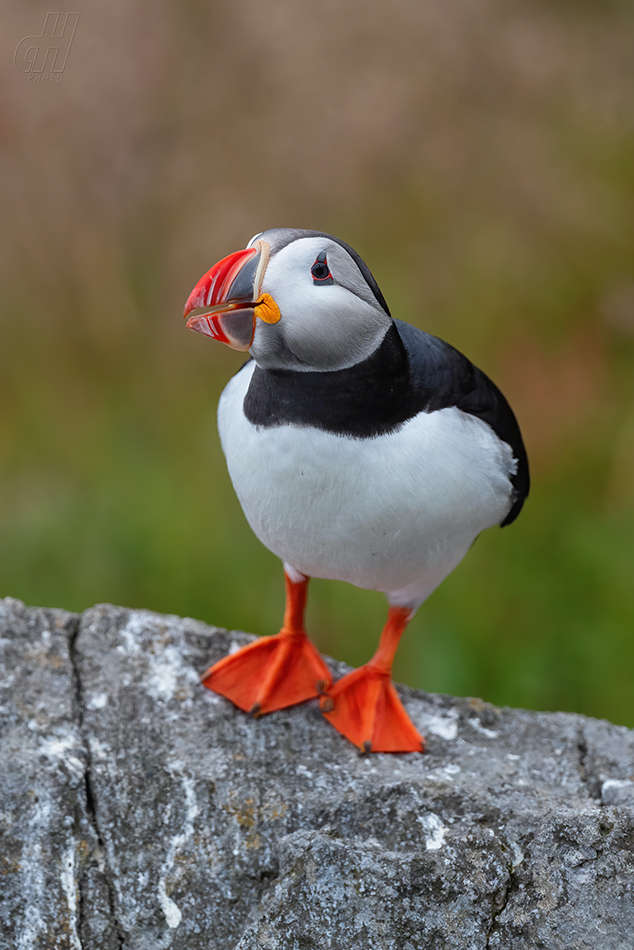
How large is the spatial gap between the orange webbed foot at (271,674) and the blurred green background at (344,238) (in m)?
1.12

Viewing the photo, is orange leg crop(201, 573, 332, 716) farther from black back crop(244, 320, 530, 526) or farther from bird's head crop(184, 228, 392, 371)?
bird's head crop(184, 228, 392, 371)

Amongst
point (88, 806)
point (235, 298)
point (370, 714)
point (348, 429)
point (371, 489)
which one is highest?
point (235, 298)

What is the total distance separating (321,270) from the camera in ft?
5.30

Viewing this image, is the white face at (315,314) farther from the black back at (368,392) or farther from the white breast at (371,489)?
the white breast at (371,489)

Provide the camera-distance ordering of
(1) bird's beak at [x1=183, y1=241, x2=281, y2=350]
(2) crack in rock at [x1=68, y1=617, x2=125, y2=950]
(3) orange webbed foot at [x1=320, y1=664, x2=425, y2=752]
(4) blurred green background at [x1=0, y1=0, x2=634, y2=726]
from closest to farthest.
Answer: (1) bird's beak at [x1=183, y1=241, x2=281, y2=350] < (2) crack in rock at [x1=68, y1=617, x2=125, y2=950] < (3) orange webbed foot at [x1=320, y1=664, x2=425, y2=752] < (4) blurred green background at [x1=0, y1=0, x2=634, y2=726]

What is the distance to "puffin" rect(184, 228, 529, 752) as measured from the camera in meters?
1.60

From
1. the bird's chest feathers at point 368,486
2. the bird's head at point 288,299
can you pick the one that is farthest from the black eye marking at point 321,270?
the bird's chest feathers at point 368,486

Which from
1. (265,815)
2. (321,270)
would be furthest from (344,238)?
(265,815)

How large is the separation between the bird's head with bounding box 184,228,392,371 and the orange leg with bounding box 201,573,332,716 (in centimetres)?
85

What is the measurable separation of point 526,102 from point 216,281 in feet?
9.97

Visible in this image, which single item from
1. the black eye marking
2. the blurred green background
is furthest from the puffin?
the blurred green background

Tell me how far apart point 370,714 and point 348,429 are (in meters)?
0.80

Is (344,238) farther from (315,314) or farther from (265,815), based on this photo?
(265,815)

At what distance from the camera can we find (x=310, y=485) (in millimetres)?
1821
